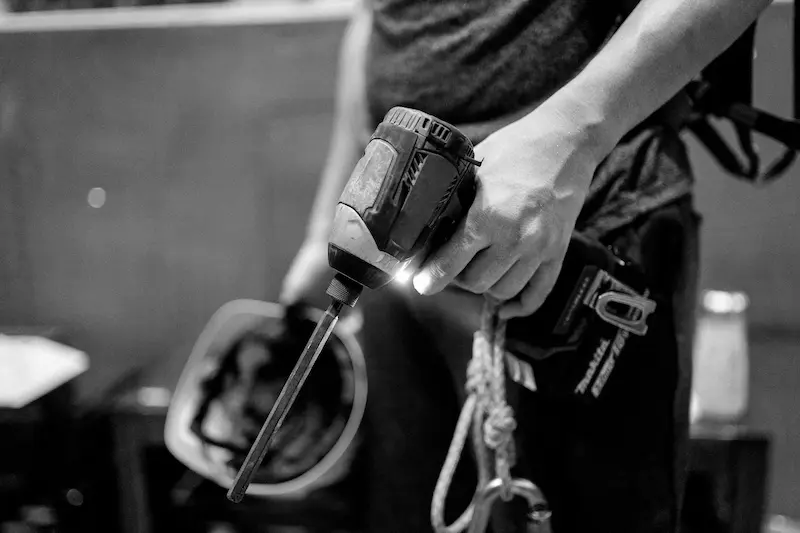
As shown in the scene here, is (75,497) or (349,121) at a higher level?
(349,121)

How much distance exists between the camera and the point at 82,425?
3.39 feet

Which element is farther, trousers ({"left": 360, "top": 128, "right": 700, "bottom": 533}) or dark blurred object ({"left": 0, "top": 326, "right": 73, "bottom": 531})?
dark blurred object ({"left": 0, "top": 326, "right": 73, "bottom": 531})

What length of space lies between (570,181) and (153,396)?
1.04 metres

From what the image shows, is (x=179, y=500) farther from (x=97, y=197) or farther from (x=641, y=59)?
(x=641, y=59)

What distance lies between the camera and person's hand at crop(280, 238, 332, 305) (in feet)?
2.54

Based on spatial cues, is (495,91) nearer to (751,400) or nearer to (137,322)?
(751,400)

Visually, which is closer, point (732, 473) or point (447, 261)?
point (447, 261)

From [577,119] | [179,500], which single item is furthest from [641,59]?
[179,500]

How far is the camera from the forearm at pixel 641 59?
0.39m

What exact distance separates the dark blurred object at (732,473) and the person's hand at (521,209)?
2.19 ft

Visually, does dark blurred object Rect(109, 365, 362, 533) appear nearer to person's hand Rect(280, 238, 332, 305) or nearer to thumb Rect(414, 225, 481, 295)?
person's hand Rect(280, 238, 332, 305)

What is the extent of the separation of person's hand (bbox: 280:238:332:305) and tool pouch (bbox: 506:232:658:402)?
0.37 metres

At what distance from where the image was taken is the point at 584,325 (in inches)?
17.5

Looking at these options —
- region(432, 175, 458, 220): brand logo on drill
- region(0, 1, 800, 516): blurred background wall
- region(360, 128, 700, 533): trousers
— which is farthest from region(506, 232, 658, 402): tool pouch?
region(0, 1, 800, 516): blurred background wall
